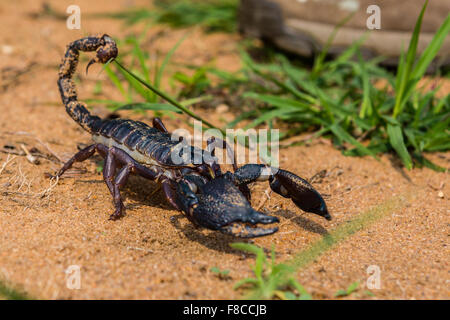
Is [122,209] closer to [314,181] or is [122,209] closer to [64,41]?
[314,181]

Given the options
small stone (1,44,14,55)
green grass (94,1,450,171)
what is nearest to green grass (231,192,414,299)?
green grass (94,1,450,171)

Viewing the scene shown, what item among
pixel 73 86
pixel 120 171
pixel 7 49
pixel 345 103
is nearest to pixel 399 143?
pixel 345 103

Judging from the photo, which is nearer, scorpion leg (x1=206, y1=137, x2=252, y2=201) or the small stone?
scorpion leg (x1=206, y1=137, x2=252, y2=201)

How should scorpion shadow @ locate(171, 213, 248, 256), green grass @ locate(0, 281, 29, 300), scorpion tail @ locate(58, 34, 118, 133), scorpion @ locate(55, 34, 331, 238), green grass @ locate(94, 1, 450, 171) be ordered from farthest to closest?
green grass @ locate(94, 1, 450, 171), scorpion tail @ locate(58, 34, 118, 133), scorpion shadow @ locate(171, 213, 248, 256), scorpion @ locate(55, 34, 331, 238), green grass @ locate(0, 281, 29, 300)

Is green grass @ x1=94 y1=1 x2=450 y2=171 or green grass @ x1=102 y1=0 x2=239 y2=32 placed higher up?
green grass @ x1=102 y1=0 x2=239 y2=32

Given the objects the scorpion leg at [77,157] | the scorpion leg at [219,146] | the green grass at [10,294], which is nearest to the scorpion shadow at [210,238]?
the scorpion leg at [219,146]

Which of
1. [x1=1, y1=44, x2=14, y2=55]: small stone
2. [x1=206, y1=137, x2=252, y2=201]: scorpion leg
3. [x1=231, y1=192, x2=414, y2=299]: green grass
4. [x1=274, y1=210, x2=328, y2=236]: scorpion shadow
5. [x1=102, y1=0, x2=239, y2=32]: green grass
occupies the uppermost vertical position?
[x1=102, y1=0, x2=239, y2=32]: green grass

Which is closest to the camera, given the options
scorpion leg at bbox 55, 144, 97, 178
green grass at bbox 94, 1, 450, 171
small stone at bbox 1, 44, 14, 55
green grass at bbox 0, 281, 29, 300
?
green grass at bbox 0, 281, 29, 300

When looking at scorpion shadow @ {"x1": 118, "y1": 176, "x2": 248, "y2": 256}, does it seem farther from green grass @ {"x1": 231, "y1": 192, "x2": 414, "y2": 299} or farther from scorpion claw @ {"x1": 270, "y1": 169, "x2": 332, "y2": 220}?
scorpion claw @ {"x1": 270, "y1": 169, "x2": 332, "y2": 220}
